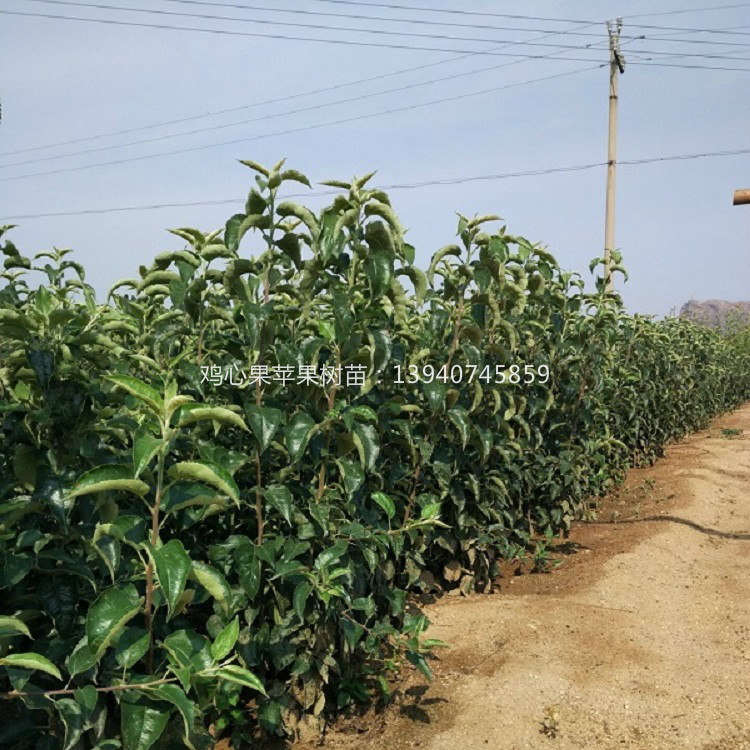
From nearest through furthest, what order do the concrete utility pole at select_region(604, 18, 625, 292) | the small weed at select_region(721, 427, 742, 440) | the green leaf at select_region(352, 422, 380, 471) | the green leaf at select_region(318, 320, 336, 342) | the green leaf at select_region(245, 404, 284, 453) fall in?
the green leaf at select_region(245, 404, 284, 453) < the green leaf at select_region(352, 422, 380, 471) < the green leaf at select_region(318, 320, 336, 342) < the small weed at select_region(721, 427, 742, 440) < the concrete utility pole at select_region(604, 18, 625, 292)

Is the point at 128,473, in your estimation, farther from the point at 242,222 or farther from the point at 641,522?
the point at 641,522

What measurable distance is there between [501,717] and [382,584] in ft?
2.36

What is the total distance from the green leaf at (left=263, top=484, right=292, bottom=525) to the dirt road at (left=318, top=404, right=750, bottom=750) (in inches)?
40.5

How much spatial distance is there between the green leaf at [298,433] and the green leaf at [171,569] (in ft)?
2.40

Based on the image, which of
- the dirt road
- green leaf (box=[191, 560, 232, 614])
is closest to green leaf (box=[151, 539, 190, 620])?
green leaf (box=[191, 560, 232, 614])

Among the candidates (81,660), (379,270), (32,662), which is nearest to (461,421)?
(379,270)

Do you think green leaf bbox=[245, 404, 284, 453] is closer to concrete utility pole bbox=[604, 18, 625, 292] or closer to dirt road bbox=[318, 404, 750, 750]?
dirt road bbox=[318, 404, 750, 750]

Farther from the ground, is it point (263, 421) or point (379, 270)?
point (379, 270)

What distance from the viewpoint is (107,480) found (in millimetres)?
2146

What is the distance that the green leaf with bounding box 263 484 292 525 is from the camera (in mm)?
2822

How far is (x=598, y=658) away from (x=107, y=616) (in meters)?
2.72

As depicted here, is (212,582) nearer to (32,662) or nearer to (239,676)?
(239,676)

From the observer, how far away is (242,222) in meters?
2.92

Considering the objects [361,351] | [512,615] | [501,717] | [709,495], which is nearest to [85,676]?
[361,351]
